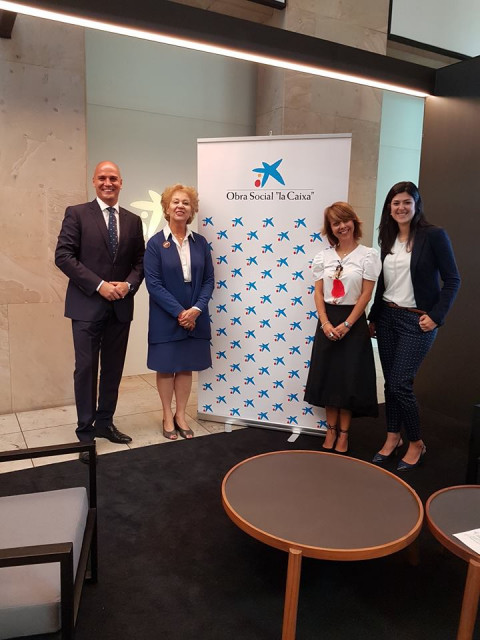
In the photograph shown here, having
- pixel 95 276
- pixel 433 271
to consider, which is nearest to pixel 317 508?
pixel 433 271

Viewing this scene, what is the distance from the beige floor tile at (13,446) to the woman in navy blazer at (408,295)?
88.8 inches

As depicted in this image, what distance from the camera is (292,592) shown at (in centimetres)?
170

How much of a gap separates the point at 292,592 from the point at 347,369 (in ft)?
5.54

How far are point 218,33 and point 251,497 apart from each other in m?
2.40

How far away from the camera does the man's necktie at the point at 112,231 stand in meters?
Answer: 3.30

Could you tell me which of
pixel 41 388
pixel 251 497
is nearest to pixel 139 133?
pixel 41 388

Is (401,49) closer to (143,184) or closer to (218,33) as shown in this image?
(143,184)

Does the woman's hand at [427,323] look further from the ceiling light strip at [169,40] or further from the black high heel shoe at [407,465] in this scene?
the ceiling light strip at [169,40]

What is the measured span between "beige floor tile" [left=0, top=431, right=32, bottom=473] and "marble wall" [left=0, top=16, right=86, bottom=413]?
1.73ft

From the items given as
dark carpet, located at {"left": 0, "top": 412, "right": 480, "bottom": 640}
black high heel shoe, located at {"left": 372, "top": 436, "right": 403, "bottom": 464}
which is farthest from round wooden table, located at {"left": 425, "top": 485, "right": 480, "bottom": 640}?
black high heel shoe, located at {"left": 372, "top": 436, "right": 403, "bottom": 464}

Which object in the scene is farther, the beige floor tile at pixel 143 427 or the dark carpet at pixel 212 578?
the beige floor tile at pixel 143 427

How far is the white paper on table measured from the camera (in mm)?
1726

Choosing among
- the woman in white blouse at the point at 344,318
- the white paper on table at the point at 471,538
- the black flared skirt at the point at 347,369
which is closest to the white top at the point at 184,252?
the woman in white blouse at the point at 344,318

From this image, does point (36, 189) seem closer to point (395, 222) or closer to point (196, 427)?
point (196, 427)
